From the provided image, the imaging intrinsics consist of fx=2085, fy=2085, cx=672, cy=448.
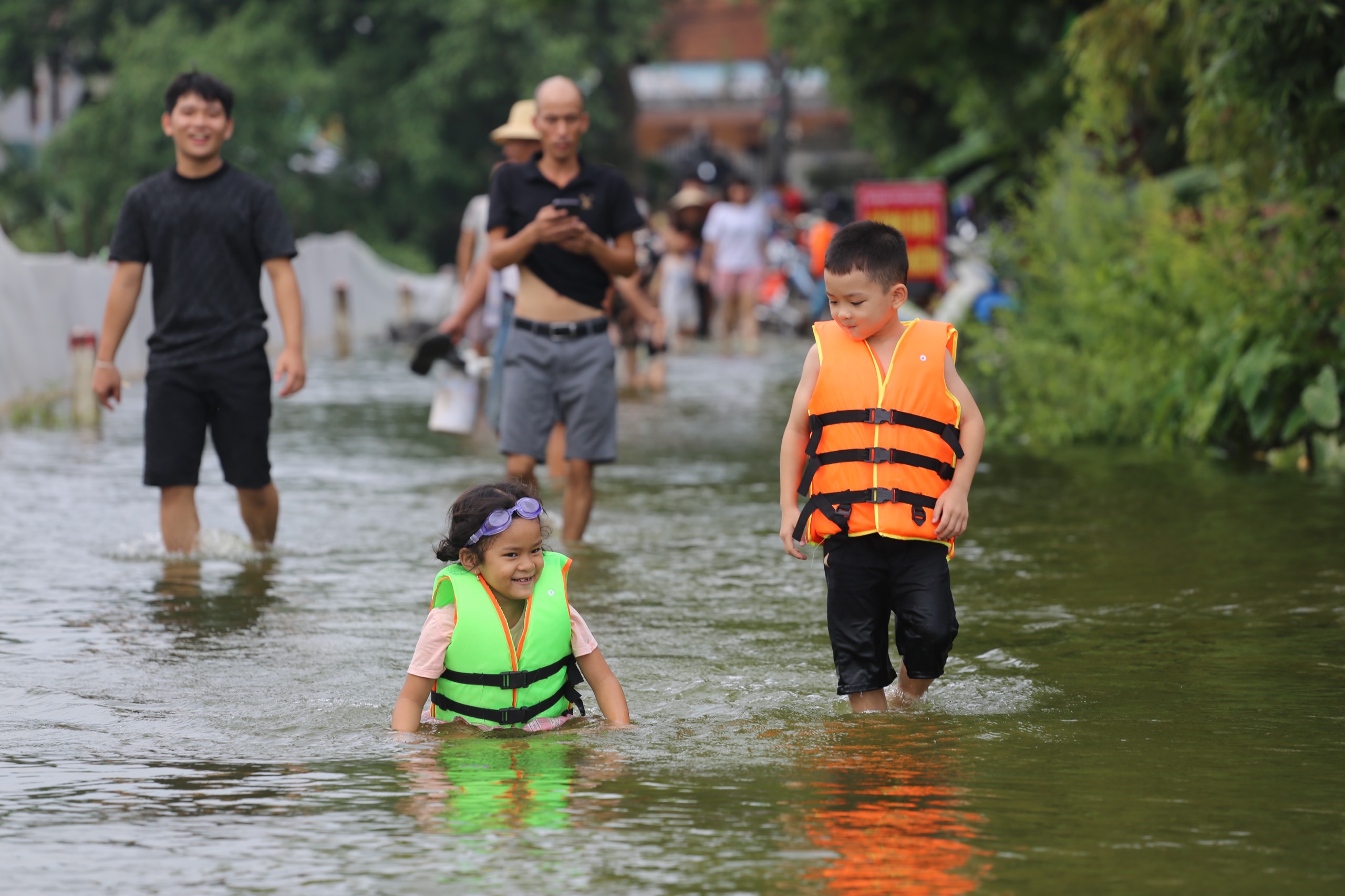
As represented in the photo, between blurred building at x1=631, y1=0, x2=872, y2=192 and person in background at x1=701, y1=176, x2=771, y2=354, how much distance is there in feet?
119

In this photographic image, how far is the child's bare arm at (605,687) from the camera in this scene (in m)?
5.50

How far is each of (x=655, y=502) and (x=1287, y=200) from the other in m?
4.38

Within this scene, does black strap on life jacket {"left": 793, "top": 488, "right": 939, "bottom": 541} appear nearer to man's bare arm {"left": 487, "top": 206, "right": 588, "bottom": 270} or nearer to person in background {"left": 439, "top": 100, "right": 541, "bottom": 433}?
man's bare arm {"left": 487, "top": 206, "right": 588, "bottom": 270}

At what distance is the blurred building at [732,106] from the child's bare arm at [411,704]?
56683mm

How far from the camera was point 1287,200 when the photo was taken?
1230 centimetres

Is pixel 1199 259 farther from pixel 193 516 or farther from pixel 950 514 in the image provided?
pixel 950 514

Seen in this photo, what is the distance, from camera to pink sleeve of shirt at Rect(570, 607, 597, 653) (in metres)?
5.50

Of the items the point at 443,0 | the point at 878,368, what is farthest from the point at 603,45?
the point at 878,368

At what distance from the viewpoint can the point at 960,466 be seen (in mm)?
5668

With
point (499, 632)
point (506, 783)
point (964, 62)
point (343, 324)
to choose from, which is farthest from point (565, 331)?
point (964, 62)

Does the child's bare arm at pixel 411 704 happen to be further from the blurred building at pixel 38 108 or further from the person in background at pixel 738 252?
the blurred building at pixel 38 108

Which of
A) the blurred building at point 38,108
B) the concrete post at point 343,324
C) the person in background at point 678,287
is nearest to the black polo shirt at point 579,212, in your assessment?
the concrete post at point 343,324

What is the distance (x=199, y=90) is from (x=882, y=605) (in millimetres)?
3863

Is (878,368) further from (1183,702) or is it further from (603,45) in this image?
(603,45)
